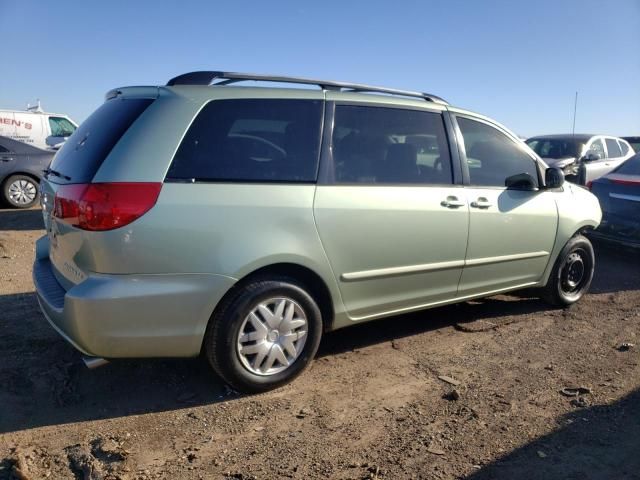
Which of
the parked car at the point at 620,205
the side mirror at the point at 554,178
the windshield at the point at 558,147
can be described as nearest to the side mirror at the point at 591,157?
the windshield at the point at 558,147

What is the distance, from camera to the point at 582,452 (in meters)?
2.76

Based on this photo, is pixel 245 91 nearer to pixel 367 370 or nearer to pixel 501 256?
pixel 367 370

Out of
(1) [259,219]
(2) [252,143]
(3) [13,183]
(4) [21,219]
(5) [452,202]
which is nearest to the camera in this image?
(1) [259,219]

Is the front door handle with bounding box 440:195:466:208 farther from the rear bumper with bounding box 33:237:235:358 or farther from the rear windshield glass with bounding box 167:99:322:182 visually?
the rear bumper with bounding box 33:237:235:358

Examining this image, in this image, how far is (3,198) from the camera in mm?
9445

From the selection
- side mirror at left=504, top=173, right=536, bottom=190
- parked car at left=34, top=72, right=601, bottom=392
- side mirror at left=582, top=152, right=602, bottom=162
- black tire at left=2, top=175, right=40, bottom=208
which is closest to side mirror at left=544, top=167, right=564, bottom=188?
side mirror at left=504, top=173, right=536, bottom=190

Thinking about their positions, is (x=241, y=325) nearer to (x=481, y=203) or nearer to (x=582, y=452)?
(x=582, y=452)

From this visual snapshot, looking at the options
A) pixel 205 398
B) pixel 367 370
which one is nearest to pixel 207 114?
pixel 205 398

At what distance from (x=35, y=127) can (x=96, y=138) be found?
14080mm

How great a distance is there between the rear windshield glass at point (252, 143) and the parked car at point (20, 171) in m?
7.60

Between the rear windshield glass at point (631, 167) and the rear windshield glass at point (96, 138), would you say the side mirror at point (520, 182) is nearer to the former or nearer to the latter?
the rear windshield glass at point (96, 138)

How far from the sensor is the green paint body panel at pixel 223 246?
9.17 ft

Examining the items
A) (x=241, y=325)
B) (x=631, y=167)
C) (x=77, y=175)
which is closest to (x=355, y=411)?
(x=241, y=325)

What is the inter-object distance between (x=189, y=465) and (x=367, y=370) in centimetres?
145
